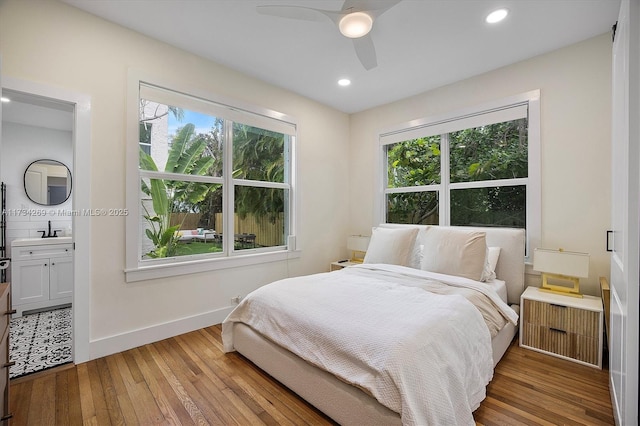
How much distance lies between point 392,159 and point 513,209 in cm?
170

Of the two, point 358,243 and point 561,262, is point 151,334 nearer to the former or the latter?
point 358,243

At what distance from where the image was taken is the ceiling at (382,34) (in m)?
2.26

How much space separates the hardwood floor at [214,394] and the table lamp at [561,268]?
25.4 inches

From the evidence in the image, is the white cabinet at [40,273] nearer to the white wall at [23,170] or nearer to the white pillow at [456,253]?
the white wall at [23,170]

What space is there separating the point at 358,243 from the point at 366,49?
100 inches

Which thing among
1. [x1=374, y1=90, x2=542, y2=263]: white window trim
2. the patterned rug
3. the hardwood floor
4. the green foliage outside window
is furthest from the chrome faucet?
[x1=374, y1=90, x2=542, y2=263]: white window trim

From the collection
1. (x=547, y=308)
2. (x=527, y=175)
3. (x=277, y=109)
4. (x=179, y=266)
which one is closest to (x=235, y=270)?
(x=179, y=266)

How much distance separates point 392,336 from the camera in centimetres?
154

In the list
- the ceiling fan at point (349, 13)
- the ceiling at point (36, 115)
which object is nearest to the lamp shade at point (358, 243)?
the ceiling fan at point (349, 13)

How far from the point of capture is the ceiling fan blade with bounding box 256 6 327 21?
6.20ft

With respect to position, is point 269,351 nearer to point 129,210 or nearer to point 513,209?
point 129,210

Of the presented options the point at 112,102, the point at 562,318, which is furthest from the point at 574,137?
the point at 112,102

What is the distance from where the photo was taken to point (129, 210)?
2.59 meters

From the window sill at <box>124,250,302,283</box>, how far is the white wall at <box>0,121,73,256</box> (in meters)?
2.23
